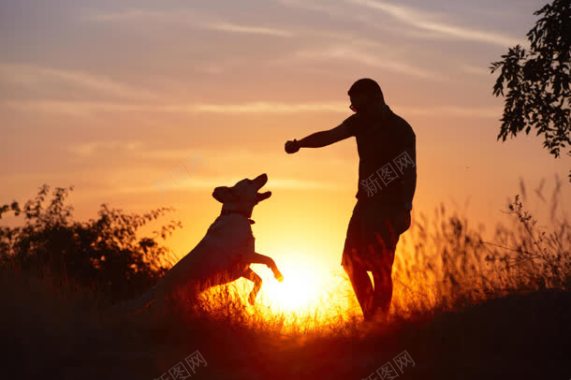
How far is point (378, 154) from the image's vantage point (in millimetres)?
7891

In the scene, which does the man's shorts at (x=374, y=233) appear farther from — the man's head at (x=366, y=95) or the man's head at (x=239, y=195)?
the man's head at (x=239, y=195)

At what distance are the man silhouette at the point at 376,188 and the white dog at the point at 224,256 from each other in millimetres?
1158

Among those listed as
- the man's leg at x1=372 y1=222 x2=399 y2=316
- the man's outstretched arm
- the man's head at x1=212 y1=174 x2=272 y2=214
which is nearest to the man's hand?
the man's outstretched arm

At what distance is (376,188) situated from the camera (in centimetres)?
788

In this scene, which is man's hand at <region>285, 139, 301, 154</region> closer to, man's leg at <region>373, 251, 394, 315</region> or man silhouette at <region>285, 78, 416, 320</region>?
man silhouette at <region>285, 78, 416, 320</region>

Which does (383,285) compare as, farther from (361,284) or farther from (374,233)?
(374,233)

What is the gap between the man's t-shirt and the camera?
7824 millimetres

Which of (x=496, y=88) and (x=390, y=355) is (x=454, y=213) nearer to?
(x=390, y=355)

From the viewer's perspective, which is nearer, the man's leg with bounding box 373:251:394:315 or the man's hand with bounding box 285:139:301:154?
the man's leg with bounding box 373:251:394:315

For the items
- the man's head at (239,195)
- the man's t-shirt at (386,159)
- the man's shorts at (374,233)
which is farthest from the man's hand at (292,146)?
the man's head at (239,195)

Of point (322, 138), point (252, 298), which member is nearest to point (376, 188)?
point (322, 138)

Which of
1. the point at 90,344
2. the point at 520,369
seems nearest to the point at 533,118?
the point at 520,369

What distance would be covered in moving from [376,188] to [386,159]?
0.89 ft

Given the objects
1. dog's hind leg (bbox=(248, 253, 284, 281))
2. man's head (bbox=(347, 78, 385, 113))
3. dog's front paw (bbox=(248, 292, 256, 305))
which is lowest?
dog's front paw (bbox=(248, 292, 256, 305))
